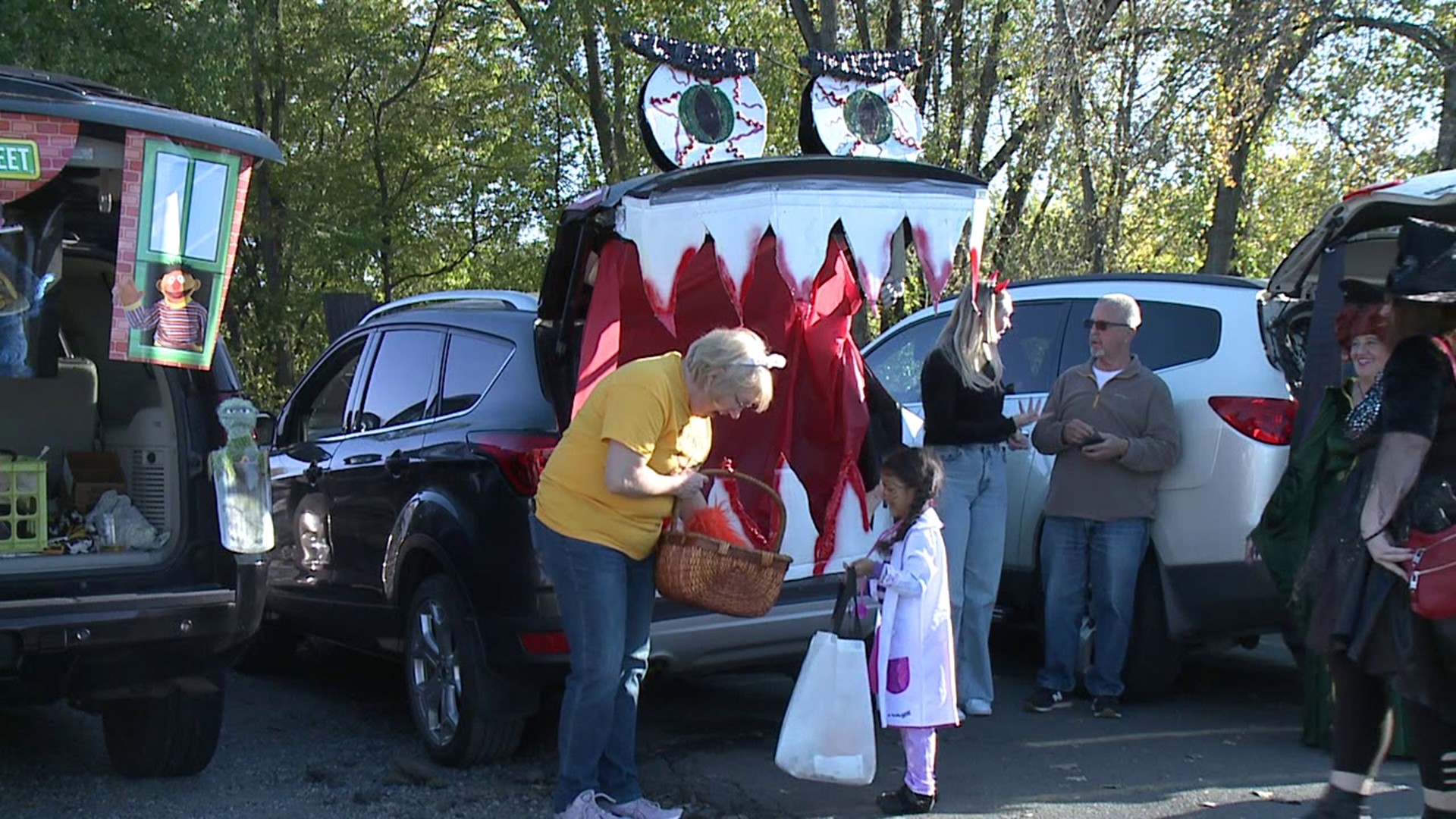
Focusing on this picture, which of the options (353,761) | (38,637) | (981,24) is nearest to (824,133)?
(353,761)

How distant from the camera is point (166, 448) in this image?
506 cm

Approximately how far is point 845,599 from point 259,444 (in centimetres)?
221

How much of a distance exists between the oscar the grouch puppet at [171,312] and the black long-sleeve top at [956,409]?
2.91 meters

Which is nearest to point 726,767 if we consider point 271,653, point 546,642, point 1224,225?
point 546,642

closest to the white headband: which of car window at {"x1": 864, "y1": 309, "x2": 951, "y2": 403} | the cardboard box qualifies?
the cardboard box

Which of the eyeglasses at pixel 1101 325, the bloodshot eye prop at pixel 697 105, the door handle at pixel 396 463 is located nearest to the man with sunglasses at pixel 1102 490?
the eyeglasses at pixel 1101 325

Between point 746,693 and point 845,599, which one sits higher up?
point 845,599

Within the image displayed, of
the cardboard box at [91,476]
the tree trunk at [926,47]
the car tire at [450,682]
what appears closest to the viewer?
the car tire at [450,682]

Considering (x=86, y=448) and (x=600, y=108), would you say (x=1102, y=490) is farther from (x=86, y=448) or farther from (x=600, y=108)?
(x=600, y=108)

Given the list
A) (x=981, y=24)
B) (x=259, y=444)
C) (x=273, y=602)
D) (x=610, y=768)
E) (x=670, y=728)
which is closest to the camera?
(x=610, y=768)

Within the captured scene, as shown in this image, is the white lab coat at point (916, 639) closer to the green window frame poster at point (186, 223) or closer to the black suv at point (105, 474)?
the black suv at point (105, 474)

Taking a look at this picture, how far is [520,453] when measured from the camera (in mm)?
4895

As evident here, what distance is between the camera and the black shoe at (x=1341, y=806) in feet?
13.2

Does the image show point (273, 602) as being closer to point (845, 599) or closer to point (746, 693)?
point (746, 693)
